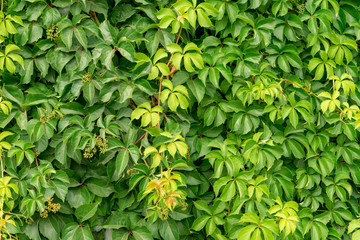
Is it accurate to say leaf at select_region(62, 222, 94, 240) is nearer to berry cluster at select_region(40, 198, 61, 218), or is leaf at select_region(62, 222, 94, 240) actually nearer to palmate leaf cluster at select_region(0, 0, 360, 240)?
palmate leaf cluster at select_region(0, 0, 360, 240)

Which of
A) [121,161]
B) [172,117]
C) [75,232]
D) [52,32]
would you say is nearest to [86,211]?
[75,232]

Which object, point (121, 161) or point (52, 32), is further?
point (52, 32)

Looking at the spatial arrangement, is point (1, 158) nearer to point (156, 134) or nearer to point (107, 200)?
point (107, 200)

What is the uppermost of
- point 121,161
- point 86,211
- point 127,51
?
point 127,51

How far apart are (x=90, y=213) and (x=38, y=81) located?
30.9 inches

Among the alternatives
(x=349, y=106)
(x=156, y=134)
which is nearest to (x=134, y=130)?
(x=156, y=134)

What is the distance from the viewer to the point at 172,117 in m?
2.22

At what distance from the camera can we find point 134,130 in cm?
208

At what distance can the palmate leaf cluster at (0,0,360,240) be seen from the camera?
2.06 metres

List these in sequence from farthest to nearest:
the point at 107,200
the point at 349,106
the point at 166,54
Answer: the point at 349,106 < the point at 107,200 < the point at 166,54

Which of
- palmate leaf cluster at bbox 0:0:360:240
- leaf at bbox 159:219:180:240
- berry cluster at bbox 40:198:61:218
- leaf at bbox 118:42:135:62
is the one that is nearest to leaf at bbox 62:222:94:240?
palmate leaf cluster at bbox 0:0:360:240

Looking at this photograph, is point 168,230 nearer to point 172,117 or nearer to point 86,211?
point 86,211

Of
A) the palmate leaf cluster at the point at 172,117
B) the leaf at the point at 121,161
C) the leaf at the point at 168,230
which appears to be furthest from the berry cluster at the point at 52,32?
the leaf at the point at 168,230

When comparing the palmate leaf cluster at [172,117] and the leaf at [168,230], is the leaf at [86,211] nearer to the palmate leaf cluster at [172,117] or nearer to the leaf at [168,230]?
the palmate leaf cluster at [172,117]
